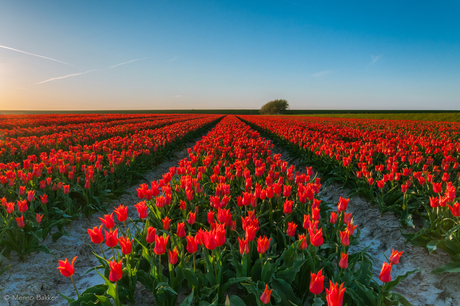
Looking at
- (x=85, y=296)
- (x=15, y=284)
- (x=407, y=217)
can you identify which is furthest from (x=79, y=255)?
(x=407, y=217)

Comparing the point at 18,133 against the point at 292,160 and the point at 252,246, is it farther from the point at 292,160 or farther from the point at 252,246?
the point at 252,246

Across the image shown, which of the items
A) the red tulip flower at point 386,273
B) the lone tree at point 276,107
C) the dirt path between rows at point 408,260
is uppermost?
the lone tree at point 276,107

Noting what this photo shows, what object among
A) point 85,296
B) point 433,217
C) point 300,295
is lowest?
point 300,295

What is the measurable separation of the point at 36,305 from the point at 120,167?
13.5 ft

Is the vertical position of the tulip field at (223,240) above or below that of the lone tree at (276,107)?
below

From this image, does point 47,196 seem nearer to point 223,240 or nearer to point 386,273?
point 223,240

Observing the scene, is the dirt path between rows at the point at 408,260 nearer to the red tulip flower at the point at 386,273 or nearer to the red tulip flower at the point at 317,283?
the red tulip flower at the point at 386,273

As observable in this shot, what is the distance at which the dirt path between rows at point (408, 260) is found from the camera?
262cm

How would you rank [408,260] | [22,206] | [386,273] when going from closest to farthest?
[386,273] < [22,206] < [408,260]

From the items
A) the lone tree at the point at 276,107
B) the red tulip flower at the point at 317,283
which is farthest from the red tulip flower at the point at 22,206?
the lone tree at the point at 276,107

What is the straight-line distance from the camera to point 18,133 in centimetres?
1276

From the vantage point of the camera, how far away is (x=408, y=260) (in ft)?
10.7

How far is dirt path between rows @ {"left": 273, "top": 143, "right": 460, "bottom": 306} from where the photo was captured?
262 centimetres

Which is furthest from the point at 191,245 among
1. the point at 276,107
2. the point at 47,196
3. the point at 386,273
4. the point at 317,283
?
the point at 276,107
